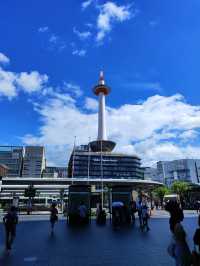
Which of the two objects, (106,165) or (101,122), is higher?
(101,122)

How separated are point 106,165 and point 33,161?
2496 inches

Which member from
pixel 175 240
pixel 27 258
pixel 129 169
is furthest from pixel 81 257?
pixel 129 169

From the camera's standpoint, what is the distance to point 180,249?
20.7ft

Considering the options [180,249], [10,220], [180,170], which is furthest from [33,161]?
[180,249]

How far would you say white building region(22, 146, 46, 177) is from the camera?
559 ft

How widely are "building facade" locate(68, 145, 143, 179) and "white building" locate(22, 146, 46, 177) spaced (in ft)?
167

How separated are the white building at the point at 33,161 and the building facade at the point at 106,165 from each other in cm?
Answer: 5076

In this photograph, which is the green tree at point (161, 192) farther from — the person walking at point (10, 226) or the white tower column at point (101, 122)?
the person walking at point (10, 226)

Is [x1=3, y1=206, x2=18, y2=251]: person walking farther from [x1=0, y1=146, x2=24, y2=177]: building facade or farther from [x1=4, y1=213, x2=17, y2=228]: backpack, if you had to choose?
[x1=0, y1=146, x2=24, y2=177]: building facade

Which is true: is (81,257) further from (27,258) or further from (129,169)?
(129,169)

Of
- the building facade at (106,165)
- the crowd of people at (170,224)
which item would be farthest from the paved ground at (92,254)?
the building facade at (106,165)

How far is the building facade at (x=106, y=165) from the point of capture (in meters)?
118

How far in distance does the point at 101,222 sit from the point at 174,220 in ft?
47.4

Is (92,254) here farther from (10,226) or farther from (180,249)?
(180,249)
